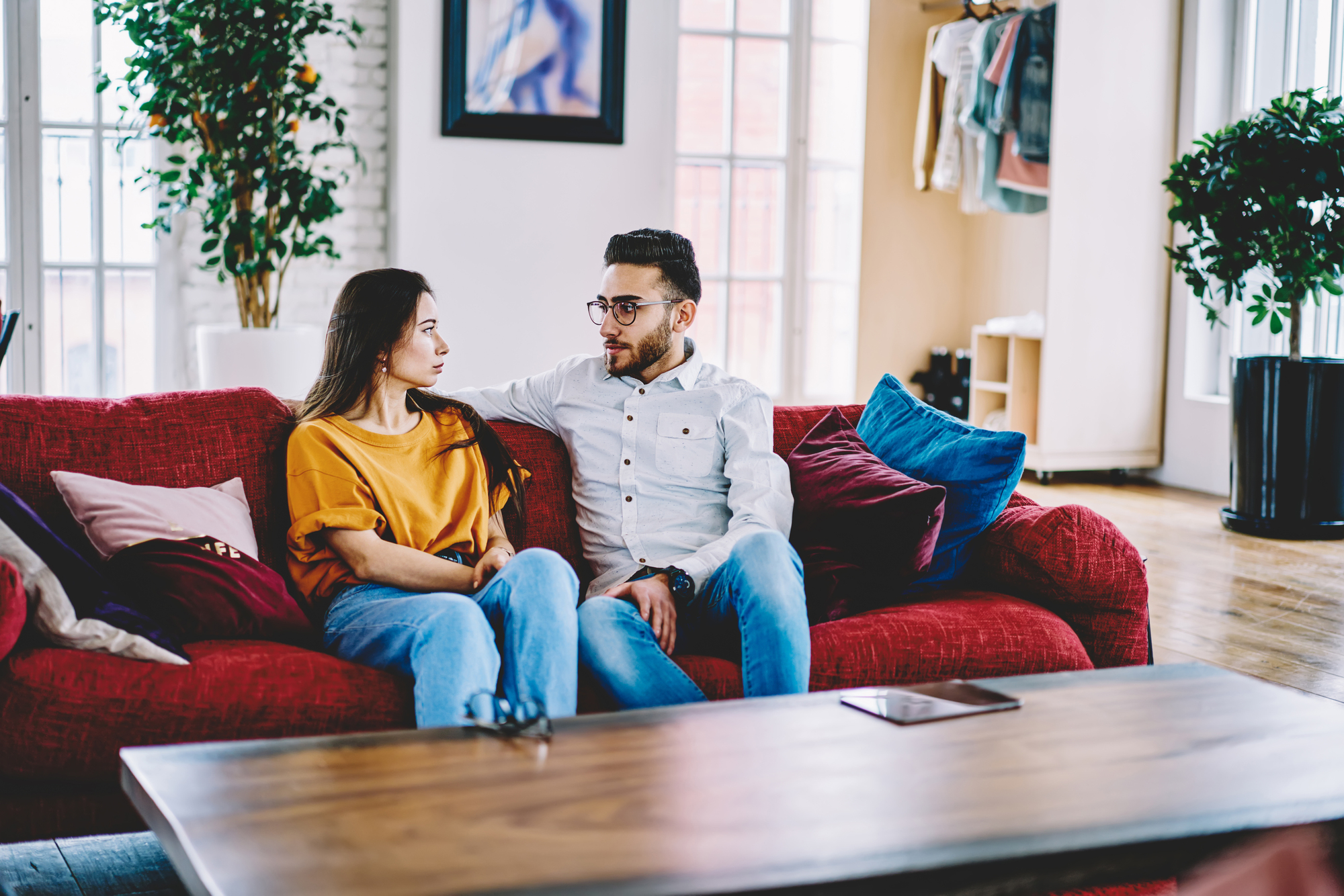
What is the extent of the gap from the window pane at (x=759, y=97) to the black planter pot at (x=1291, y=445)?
2702mm

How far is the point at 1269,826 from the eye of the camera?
52.1 inches

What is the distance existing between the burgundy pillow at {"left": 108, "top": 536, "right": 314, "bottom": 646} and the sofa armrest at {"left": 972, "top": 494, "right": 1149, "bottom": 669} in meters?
1.26

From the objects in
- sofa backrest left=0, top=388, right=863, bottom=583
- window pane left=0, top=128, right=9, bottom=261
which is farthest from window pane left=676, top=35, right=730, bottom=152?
sofa backrest left=0, top=388, right=863, bottom=583

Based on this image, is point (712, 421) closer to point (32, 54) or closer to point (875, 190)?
point (32, 54)

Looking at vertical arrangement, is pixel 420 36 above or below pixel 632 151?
above

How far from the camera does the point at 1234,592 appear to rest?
387cm

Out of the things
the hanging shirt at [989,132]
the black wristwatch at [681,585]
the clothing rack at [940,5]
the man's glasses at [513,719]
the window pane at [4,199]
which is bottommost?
the man's glasses at [513,719]

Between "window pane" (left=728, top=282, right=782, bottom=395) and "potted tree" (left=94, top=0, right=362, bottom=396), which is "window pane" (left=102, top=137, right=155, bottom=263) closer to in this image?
"potted tree" (left=94, top=0, right=362, bottom=396)

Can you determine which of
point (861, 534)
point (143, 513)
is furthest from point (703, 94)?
point (143, 513)

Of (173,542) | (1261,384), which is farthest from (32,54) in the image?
(1261,384)

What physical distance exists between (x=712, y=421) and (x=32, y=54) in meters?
3.96

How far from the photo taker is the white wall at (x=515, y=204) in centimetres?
513

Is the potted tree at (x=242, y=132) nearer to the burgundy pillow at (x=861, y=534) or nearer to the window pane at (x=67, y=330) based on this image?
the window pane at (x=67, y=330)

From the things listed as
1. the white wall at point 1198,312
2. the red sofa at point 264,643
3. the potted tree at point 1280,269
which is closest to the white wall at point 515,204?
the potted tree at point 1280,269
